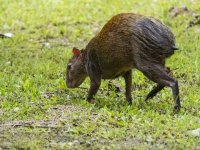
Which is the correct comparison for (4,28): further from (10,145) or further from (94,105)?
(10,145)

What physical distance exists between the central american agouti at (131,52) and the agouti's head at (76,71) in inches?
6.4

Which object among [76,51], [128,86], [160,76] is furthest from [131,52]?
[76,51]

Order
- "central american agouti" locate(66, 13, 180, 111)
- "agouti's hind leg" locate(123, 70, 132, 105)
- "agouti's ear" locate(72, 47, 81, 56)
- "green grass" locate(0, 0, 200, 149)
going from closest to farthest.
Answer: "green grass" locate(0, 0, 200, 149) → "central american agouti" locate(66, 13, 180, 111) → "agouti's hind leg" locate(123, 70, 132, 105) → "agouti's ear" locate(72, 47, 81, 56)

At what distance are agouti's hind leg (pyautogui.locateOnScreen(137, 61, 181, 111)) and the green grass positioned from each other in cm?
24

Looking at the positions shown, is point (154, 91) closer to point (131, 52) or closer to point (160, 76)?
point (160, 76)

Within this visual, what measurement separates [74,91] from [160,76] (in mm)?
1908

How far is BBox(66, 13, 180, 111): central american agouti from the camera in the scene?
742cm

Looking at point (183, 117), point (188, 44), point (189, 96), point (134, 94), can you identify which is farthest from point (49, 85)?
point (188, 44)

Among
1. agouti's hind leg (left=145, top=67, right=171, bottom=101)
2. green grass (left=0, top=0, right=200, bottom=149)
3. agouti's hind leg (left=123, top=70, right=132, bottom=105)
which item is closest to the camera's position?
green grass (left=0, top=0, right=200, bottom=149)

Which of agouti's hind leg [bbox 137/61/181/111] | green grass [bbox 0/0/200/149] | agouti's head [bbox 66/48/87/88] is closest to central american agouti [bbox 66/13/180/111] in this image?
agouti's hind leg [bbox 137/61/181/111]

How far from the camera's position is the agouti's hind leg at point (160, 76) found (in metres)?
7.43

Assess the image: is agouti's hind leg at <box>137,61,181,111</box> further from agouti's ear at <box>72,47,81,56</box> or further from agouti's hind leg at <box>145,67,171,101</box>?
agouti's ear at <box>72,47,81,56</box>

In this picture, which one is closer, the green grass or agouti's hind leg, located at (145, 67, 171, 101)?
the green grass

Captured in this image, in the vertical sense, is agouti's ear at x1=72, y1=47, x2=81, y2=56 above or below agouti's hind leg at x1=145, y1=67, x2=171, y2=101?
above
